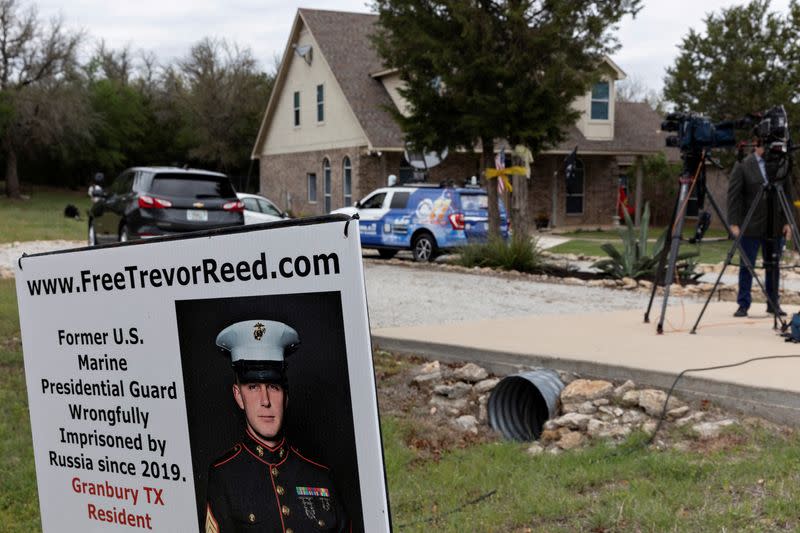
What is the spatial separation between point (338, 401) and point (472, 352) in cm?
557

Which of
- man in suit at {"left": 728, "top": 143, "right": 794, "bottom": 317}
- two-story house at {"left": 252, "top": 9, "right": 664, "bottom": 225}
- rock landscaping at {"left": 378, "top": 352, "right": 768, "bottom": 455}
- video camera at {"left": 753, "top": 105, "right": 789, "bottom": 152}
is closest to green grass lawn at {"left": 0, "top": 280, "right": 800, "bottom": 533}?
rock landscaping at {"left": 378, "top": 352, "right": 768, "bottom": 455}

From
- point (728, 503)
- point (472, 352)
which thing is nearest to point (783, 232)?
point (472, 352)

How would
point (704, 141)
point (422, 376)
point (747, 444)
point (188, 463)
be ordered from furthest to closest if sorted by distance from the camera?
point (704, 141)
point (422, 376)
point (747, 444)
point (188, 463)

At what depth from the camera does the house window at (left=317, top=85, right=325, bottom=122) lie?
3511cm

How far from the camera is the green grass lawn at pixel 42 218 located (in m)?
26.2

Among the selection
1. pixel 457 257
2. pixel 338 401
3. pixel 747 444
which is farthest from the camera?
pixel 457 257

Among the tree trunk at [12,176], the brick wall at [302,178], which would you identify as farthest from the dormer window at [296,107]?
the tree trunk at [12,176]

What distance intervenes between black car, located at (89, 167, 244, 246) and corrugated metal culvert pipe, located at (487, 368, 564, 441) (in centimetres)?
1030

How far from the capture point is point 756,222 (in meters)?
9.56

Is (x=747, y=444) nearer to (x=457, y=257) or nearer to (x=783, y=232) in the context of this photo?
(x=783, y=232)

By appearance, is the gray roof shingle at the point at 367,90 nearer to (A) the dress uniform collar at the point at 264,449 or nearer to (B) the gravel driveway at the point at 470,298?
(B) the gravel driveway at the point at 470,298

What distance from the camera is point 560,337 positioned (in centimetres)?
853

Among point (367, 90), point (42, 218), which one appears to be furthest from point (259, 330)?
point (42, 218)

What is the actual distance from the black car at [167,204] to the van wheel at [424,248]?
13.6 feet
